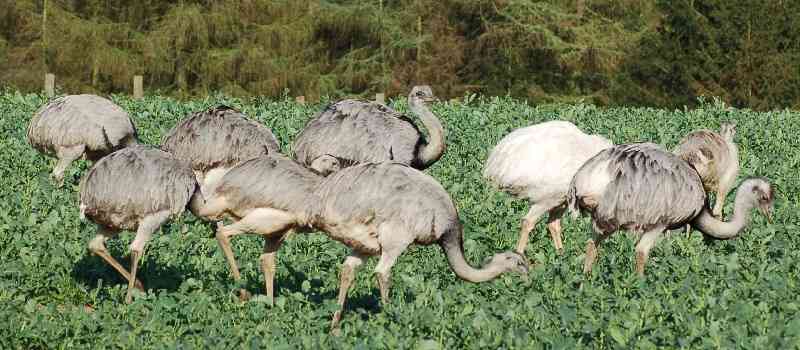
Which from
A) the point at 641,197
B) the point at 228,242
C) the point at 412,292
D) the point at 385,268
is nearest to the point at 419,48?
the point at 641,197

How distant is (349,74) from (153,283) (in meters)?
35.5

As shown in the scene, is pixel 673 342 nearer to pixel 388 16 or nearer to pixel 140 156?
pixel 140 156

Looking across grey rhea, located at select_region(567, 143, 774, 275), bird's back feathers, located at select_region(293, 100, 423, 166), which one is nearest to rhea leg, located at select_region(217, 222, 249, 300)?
bird's back feathers, located at select_region(293, 100, 423, 166)

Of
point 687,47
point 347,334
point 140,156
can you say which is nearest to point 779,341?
point 347,334

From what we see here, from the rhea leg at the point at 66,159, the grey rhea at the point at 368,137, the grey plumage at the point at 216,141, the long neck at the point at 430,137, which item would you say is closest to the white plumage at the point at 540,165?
the long neck at the point at 430,137

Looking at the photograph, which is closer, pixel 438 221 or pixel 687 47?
pixel 438 221

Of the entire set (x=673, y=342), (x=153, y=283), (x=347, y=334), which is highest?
(x=673, y=342)

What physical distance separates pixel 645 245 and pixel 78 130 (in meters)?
6.37

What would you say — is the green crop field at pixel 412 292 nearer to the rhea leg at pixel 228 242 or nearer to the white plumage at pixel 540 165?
the rhea leg at pixel 228 242

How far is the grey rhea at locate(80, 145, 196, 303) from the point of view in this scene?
898cm

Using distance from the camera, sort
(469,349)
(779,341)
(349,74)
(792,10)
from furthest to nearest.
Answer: (349,74) < (792,10) < (469,349) < (779,341)

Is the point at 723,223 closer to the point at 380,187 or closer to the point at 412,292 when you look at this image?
the point at 412,292

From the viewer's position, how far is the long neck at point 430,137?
11766 millimetres

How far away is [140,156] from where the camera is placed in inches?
363
